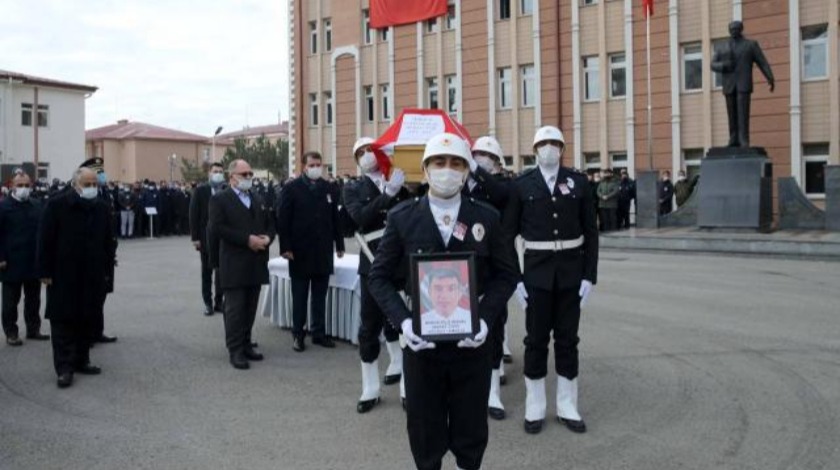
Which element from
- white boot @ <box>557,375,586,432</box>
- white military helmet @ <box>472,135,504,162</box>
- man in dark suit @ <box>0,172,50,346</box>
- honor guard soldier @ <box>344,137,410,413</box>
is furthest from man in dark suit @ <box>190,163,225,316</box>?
white boot @ <box>557,375,586,432</box>

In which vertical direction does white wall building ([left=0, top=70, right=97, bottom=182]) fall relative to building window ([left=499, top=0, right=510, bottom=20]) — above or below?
below

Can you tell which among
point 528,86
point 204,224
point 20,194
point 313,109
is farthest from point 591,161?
point 20,194

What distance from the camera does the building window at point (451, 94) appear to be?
37.2 metres

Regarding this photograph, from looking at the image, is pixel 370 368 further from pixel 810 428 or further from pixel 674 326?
pixel 674 326

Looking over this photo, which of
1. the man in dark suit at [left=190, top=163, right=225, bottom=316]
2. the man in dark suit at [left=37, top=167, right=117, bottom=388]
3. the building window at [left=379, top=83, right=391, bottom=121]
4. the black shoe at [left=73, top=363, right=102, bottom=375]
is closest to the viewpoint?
the man in dark suit at [left=37, top=167, right=117, bottom=388]

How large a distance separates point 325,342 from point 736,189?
1469 centimetres

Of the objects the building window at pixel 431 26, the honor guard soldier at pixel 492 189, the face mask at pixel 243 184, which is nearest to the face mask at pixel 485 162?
the honor guard soldier at pixel 492 189

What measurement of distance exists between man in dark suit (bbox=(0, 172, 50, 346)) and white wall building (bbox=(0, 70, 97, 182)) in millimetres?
46025

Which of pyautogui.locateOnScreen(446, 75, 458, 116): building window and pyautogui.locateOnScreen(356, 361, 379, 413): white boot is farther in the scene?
pyautogui.locateOnScreen(446, 75, 458, 116): building window

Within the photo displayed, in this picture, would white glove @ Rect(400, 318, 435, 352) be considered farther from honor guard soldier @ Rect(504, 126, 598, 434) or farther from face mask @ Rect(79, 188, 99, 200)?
face mask @ Rect(79, 188, 99, 200)

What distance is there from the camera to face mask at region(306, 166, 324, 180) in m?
8.85

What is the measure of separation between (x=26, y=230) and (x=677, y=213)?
1860cm

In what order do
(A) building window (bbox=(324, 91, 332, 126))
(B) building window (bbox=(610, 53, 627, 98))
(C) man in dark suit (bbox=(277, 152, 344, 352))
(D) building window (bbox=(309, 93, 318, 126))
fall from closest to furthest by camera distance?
(C) man in dark suit (bbox=(277, 152, 344, 352)) → (B) building window (bbox=(610, 53, 627, 98)) → (A) building window (bbox=(324, 91, 332, 126)) → (D) building window (bbox=(309, 93, 318, 126))

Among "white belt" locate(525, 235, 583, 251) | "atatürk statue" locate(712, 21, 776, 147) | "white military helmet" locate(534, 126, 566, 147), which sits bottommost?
"white belt" locate(525, 235, 583, 251)
